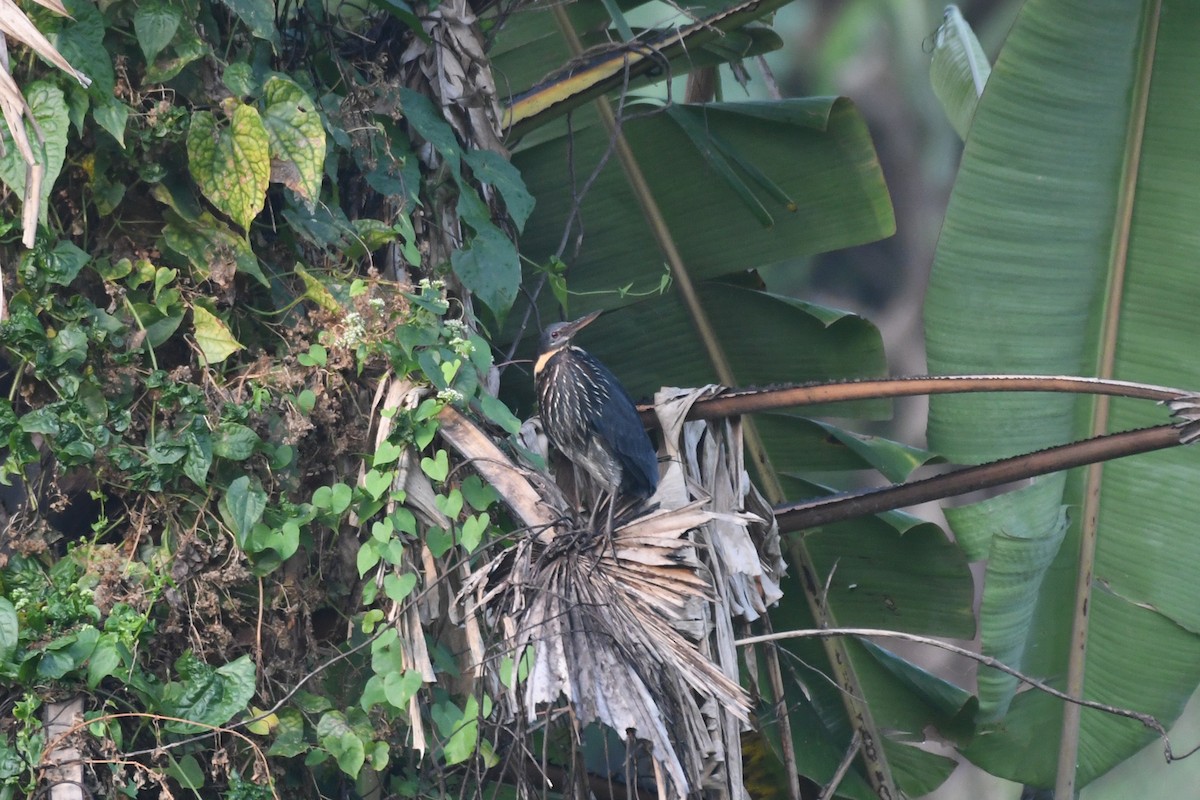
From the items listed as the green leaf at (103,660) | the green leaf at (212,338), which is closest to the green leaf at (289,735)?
the green leaf at (103,660)

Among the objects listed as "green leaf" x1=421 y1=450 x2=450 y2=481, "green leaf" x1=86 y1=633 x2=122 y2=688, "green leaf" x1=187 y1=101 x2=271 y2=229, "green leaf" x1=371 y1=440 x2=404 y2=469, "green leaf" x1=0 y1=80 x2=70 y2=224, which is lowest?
"green leaf" x1=86 y1=633 x2=122 y2=688

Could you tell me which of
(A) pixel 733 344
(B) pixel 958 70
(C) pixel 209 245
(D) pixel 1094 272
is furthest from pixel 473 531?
(B) pixel 958 70

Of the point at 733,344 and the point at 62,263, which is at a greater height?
the point at 62,263

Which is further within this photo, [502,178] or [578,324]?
[578,324]

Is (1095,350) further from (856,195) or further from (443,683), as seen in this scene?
(443,683)

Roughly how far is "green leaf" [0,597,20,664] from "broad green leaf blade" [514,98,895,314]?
1497 mm

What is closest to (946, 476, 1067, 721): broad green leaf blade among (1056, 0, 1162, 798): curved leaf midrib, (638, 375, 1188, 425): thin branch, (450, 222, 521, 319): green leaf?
(1056, 0, 1162, 798): curved leaf midrib

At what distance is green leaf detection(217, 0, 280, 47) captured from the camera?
206 centimetres

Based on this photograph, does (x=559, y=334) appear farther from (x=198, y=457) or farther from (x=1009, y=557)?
(x=1009, y=557)

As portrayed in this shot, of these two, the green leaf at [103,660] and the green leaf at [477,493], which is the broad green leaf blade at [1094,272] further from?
the green leaf at [103,660]

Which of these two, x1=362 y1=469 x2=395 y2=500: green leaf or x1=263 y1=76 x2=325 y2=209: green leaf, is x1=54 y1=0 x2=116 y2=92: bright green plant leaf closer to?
x1=263 y1=76 x2=325 y2=209: green leaf

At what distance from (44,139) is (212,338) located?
44cm

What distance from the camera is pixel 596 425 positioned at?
2.28 metres

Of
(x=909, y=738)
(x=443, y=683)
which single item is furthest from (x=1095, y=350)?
(x=443, y=683)
